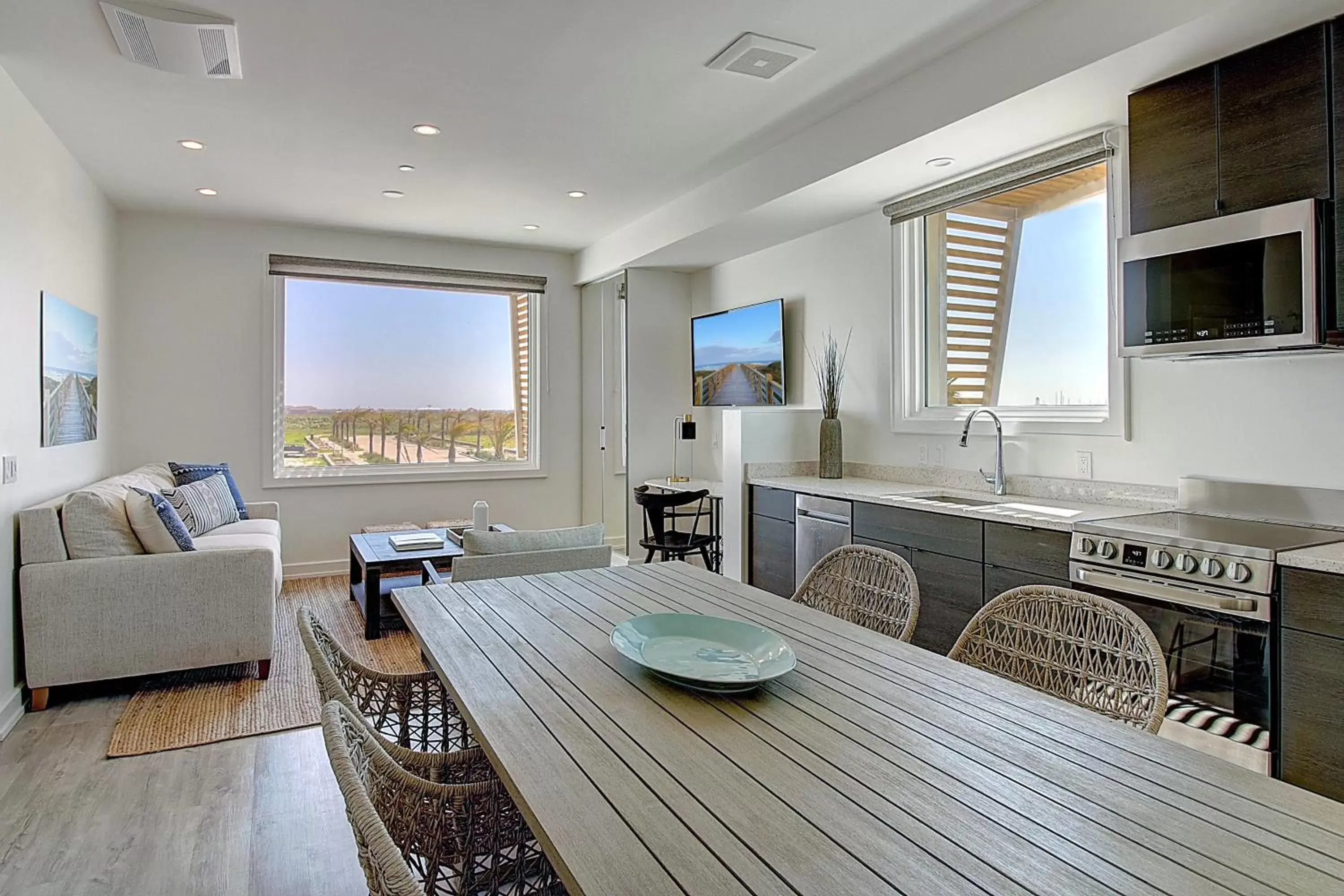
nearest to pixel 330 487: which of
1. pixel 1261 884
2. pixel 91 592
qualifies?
pixel 91 592

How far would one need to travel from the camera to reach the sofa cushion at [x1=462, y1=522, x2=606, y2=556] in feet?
10.2

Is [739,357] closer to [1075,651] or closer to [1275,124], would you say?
[1275,124]

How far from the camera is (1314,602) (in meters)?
2.09

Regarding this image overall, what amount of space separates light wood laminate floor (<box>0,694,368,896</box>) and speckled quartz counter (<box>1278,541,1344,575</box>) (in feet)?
8.79

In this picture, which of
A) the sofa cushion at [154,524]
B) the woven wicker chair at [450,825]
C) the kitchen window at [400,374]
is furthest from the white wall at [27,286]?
the woven wicker chair at [450,825]

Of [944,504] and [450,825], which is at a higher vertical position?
[944,504]

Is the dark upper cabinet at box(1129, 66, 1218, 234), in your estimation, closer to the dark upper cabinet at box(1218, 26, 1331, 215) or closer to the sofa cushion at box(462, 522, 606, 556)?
the dark upper cabinet at box(1218, 26, 1331, 215)

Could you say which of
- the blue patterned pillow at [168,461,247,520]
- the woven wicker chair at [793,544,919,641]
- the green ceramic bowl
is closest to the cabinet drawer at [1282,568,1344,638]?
the woven wicker chair at [793,544,919,641]

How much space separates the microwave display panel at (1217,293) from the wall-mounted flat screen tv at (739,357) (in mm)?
2700

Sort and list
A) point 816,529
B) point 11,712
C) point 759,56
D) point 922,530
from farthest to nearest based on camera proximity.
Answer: point 816,529
point 922,530
point 11,712
point 759,56

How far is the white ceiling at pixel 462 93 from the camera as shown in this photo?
111 inches

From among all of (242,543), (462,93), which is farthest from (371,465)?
(462,93)

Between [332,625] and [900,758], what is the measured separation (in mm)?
4243

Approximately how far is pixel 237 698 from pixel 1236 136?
4.39m
